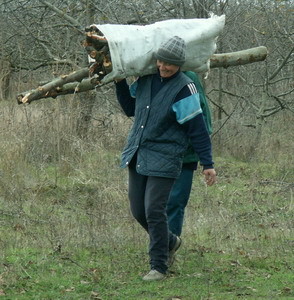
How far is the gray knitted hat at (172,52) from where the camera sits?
5734 millimetres

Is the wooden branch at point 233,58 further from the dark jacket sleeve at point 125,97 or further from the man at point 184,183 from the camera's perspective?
the dark jacket sleeve at point 125,97

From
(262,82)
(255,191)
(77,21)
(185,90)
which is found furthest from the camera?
(262,82)

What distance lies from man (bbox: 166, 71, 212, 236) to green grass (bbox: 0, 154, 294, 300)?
388mm

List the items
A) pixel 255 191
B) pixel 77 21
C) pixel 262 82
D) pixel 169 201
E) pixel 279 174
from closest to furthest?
1. pixel 169 201
2. pixel 255 191
3. pixel 279 174
4. pixel 77 21
5. pixel 262 82

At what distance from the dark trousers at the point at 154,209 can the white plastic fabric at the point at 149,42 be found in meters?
0.81

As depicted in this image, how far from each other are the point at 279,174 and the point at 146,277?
22.8ft

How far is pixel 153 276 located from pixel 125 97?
58.2 inches

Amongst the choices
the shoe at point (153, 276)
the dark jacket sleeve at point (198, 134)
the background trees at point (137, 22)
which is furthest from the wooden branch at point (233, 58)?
the background trees at point (137, 22)

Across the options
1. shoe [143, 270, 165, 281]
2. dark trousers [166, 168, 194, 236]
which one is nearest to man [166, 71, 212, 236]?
dark trousers [166, 168, 194, 236]

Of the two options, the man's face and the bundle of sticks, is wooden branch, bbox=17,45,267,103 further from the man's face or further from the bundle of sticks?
the man's face

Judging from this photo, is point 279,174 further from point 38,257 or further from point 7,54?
point 38,257

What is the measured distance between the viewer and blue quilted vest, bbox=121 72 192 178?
586 centimetres

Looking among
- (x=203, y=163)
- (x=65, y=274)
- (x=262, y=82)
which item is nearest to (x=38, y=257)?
(x=65, y=274)

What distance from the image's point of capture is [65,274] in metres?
6.25
